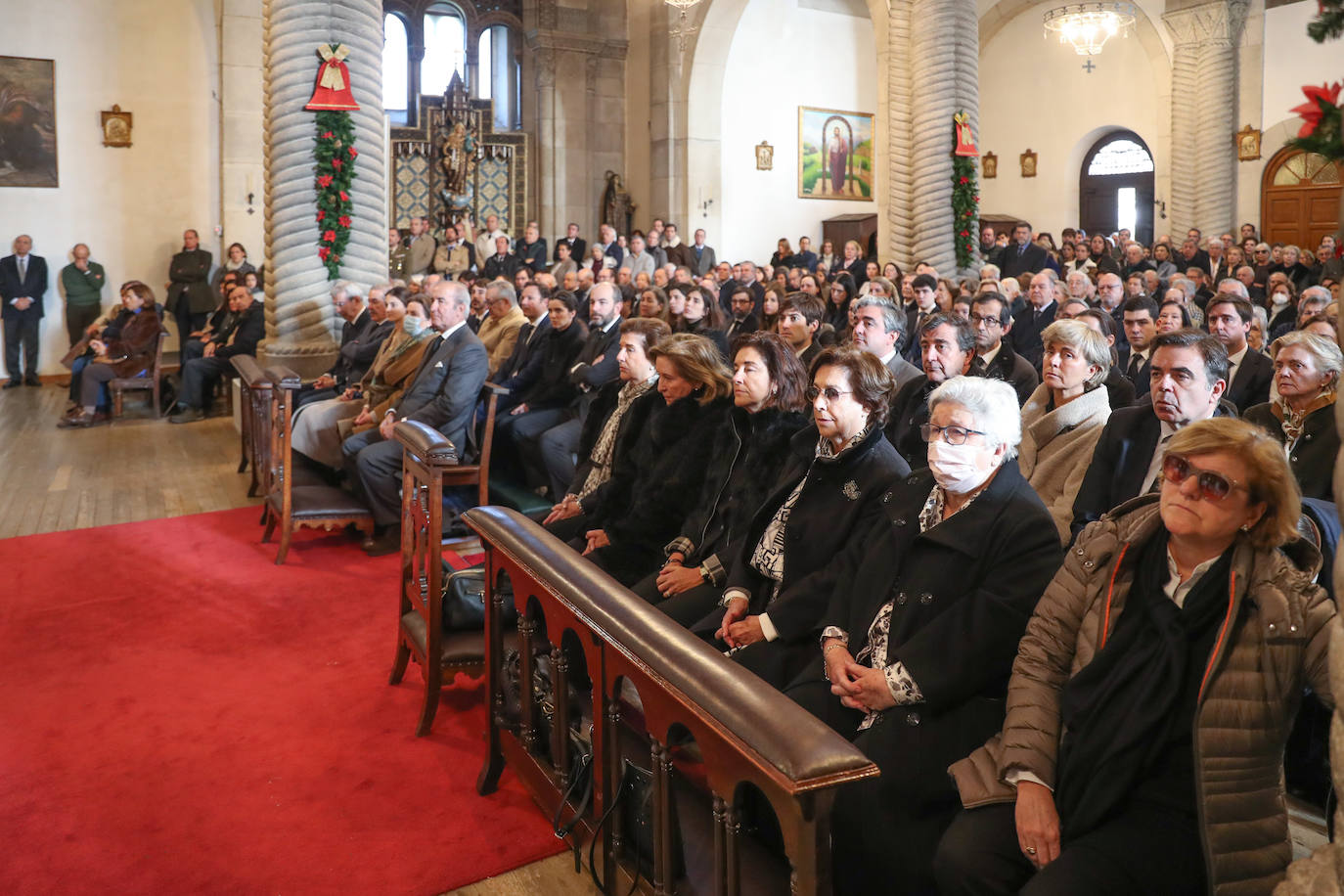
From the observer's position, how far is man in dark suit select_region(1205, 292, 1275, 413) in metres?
4.81

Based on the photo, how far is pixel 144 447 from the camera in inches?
338

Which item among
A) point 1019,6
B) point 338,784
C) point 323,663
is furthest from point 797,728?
point 1019,6

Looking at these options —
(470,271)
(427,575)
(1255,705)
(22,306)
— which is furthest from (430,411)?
(470,271)

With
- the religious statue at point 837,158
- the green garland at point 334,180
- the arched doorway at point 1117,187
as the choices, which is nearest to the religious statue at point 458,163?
the religious statue at point 837,158

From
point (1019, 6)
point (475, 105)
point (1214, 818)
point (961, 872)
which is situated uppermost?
point (1019, 6)

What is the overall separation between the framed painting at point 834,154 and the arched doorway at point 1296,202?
6.02 metres

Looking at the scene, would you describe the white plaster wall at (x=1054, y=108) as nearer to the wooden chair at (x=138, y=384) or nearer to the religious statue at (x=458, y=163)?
the religious statue at (x=458, y=163)

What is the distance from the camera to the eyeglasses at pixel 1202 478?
1846 millimetres

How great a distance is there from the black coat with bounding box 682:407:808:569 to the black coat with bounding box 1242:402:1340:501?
135cm

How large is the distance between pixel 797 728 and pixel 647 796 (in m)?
0.72

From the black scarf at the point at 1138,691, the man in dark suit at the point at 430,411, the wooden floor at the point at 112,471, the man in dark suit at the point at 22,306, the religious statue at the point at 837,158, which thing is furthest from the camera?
the religious statue at the point at 837,158

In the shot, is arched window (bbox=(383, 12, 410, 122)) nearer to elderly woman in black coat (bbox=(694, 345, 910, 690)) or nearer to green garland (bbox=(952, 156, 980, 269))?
green garland (bbox=(952, 156, 980, 269))

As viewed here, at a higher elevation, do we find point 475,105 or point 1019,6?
point 1019,6

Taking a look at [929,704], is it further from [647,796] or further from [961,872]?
[647,796]
